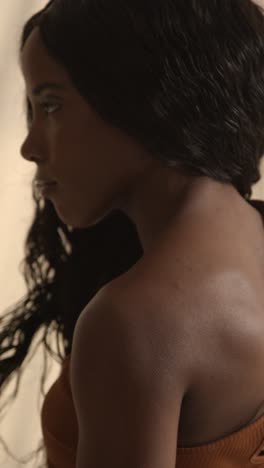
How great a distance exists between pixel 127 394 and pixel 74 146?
26 centimetres

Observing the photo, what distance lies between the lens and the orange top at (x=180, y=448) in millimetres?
781

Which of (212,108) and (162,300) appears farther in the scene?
(212,108)

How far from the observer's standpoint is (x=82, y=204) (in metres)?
0.86

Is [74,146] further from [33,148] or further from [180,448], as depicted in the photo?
[180,448]

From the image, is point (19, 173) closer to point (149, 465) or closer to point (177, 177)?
point (177, 177)

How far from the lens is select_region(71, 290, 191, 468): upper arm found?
2.24 feet

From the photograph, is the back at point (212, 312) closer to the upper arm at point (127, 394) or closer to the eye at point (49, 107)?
the upper arm at point (127, 394)

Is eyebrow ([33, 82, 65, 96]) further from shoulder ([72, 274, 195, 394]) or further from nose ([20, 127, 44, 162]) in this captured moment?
shoulder ([72, 274, 195, 394])

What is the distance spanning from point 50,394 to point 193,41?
1.33 ft

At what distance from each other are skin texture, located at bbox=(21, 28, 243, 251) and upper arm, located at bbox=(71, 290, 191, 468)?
0.14m

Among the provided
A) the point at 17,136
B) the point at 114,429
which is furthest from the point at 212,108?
the point at 17,136

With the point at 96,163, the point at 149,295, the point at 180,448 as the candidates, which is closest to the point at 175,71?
the point at 96,163

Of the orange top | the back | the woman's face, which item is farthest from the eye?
the orange top

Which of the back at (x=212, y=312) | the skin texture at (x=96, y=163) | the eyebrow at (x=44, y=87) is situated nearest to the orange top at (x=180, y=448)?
the back at (x=212, y=312)
